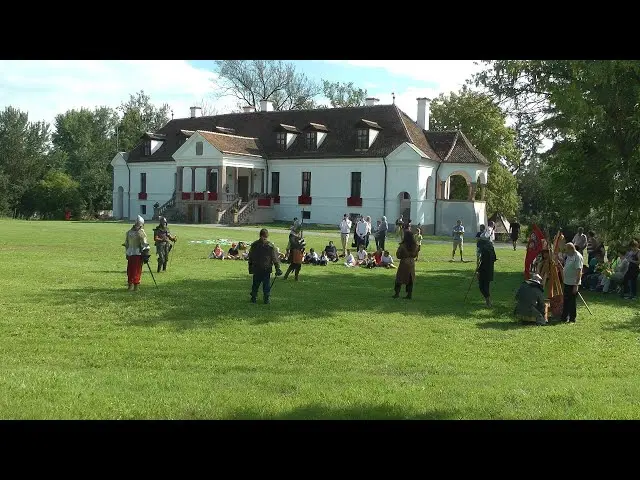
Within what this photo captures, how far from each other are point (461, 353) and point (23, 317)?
26.2 ft

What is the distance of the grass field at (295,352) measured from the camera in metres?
7.43

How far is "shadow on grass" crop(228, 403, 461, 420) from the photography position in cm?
699

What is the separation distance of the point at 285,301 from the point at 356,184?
115 feet

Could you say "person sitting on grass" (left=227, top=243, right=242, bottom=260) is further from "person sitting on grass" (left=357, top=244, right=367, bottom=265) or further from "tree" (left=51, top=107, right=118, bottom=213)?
"tree" (left=51, top=107, right=118, bottom=213)

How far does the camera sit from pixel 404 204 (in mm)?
47781

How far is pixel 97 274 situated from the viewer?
61.8 ft

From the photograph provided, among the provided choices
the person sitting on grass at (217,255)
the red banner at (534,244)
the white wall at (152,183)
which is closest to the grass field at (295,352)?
the red banner at (534,244)

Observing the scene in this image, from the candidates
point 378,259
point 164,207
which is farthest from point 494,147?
point 378,259

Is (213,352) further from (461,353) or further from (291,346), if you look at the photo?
(461,353)

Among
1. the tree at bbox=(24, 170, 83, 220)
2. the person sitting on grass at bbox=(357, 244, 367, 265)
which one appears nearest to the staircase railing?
the tree at bbox=(24, 170, 83, 220)

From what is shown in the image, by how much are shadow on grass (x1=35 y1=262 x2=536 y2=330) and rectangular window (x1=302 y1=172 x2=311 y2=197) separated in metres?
31.5

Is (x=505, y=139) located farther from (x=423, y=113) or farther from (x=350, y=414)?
(x=350, y=414)

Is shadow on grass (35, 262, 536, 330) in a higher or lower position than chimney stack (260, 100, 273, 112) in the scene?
lower
